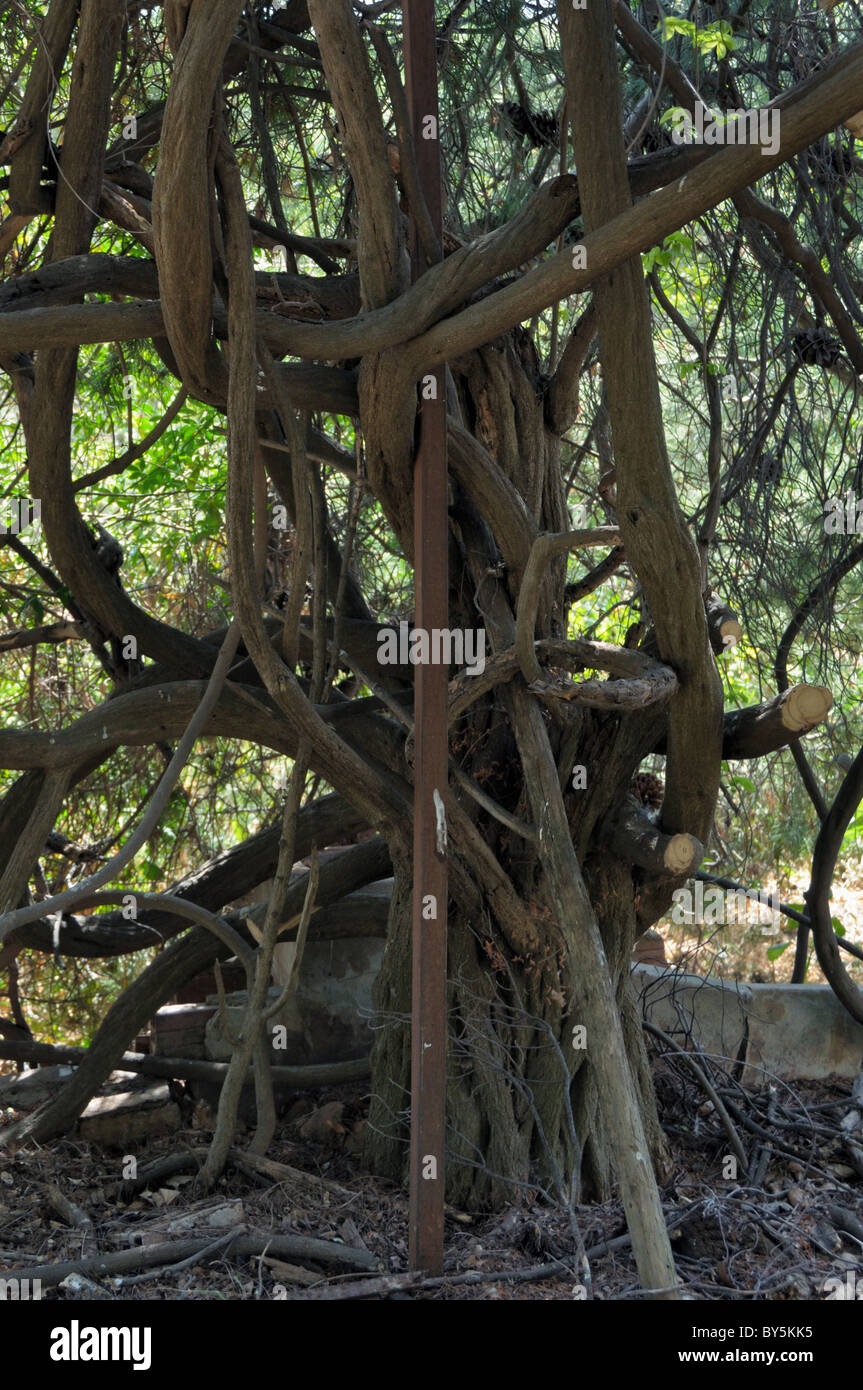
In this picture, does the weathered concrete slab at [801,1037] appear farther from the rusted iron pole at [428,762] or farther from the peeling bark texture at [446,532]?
the rusted iron pole at [428,762]

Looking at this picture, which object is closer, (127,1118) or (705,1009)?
(127,1118)

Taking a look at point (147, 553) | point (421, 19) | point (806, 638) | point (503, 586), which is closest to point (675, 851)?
point (503, 586)

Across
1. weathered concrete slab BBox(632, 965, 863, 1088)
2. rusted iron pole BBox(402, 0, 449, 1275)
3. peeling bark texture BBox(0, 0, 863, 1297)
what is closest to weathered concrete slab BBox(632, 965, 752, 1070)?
weathered concrete slab BBox(632, 965, 863, 1088)

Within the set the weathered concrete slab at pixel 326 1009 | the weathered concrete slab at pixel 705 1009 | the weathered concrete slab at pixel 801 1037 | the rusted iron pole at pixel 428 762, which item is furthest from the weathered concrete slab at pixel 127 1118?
the weathered concrete slab at pixel 801 1037

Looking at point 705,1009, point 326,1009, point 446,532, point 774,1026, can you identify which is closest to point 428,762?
point 446,532

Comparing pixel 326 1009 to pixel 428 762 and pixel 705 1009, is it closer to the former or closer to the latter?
pixel 705 1009

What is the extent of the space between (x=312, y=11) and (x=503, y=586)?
1679mm

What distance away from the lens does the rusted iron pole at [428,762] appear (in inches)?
127

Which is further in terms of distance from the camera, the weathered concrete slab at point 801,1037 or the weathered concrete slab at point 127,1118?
the weathered concrete slab at point 801,1037

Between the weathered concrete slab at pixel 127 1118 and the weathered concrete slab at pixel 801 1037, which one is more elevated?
the weathered concrete slab at pixel 801 1037

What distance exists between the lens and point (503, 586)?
155 inches

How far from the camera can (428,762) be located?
3.35 meters

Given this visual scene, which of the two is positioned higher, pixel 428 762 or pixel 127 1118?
pixel 428 762

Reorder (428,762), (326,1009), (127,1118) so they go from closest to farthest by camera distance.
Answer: (428,762), (127,1118), (326,1009)
